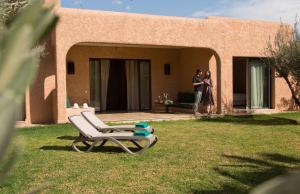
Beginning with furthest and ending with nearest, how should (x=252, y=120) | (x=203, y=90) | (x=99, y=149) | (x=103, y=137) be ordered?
(x=203, y=90), (x=252, y=120), (x=99, y=149), (x=103, y=137)

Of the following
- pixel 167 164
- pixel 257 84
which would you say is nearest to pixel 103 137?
pixel 167 164

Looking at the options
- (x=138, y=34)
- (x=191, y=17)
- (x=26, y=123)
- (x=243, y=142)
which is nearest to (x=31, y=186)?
(x=243, y=142)

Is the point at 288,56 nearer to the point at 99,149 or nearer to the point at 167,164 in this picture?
the point at 99,149

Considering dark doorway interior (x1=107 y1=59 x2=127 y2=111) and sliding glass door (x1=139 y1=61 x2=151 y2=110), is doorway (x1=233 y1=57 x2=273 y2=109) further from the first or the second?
dark doorway interior (x1=107 y1=59 x2=127 y2=111)

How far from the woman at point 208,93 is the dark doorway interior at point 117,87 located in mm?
4224

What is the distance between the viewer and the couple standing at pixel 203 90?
18.5 metres

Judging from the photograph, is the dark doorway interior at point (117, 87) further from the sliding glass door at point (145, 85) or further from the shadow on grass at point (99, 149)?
the shadow on grass at point (99, 149)

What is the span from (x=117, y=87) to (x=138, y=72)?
4.24ft

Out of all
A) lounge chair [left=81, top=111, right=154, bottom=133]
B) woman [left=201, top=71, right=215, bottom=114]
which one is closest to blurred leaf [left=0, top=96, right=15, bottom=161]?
lounge chair [left=81, top=111, right=154, bottom=133]

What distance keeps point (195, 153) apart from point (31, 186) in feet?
12.6

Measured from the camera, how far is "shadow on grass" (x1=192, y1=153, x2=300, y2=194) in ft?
21.0

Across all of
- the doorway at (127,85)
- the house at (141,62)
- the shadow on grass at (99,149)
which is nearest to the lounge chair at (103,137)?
the shadow on grass at (99,149)

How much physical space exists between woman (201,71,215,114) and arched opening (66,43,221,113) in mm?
496

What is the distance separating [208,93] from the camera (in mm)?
18984
